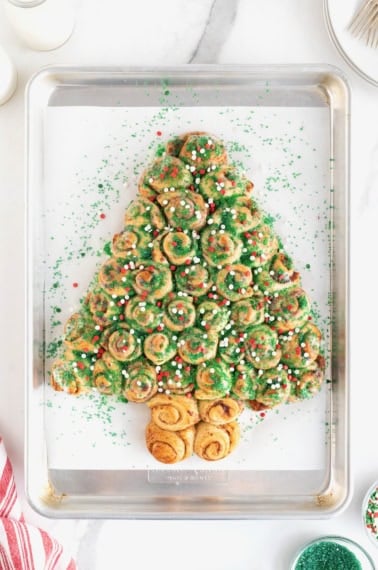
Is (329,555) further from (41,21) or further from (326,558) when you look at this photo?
(41,21)

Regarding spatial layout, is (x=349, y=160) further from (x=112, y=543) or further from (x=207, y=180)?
(x=112, y=543)

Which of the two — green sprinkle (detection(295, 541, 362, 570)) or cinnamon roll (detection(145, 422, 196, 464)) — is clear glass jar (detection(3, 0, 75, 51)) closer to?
cinnamon roll (detection(145, 422, 196, 464))

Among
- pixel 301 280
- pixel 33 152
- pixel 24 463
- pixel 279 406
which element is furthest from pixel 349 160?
pixel 24 463

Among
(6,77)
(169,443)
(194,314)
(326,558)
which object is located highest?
(6,77)

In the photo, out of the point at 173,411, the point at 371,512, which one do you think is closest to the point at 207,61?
the point at 173,411

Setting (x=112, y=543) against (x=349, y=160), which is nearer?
(x=349, y=160)

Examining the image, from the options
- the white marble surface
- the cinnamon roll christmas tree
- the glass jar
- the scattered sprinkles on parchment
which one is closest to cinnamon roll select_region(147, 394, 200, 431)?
the cinnamon roll christmas tree
